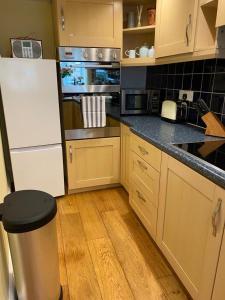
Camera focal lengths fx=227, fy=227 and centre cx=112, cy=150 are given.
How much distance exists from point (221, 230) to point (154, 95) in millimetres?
1791

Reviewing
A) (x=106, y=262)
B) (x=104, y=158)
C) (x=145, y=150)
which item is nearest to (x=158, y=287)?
(x=106, y=262)

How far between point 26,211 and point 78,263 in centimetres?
77

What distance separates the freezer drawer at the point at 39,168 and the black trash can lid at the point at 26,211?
99 cm

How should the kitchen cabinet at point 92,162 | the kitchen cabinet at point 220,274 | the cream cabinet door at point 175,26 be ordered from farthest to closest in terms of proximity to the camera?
the kitchen cabinet at point 92,162 < the cream cabinet door at point 175,26 < the kitchen cabinet at point 220,274

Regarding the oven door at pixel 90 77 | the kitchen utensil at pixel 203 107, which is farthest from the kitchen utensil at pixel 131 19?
the kitchen utensil at pixel 203 107

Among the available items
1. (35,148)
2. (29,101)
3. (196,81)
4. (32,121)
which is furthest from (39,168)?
(196,81)

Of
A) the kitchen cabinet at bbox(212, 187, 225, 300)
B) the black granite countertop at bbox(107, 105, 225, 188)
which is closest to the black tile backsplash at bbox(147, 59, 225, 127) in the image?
the black granite countertop at bbox(107, 105, 225, 188)

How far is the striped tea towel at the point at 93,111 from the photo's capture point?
89.8 inches

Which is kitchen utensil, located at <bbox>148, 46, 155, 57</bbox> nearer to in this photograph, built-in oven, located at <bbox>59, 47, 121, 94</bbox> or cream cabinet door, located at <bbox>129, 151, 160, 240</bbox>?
built-in oven, located at <bbox>59, 47, 121, 94</bbox>

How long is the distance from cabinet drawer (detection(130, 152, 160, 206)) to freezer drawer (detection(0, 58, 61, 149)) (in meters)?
0.86

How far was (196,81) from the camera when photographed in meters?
2.01

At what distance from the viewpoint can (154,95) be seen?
2.52 meters

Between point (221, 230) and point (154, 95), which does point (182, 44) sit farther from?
point (221, 230)

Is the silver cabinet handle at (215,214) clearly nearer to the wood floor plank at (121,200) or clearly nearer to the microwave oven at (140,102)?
the wood floor plank at (121,200)
